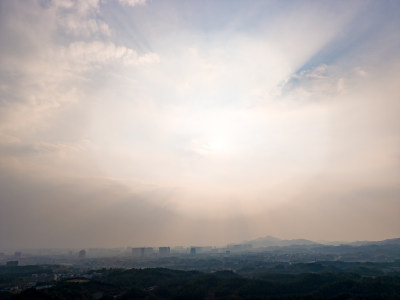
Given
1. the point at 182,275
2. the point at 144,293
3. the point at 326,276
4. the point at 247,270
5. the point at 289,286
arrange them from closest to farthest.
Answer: the point at 144,293 → the point at 289,286 → the point at 326,276 → the point at 182,275 → the point at 247,270

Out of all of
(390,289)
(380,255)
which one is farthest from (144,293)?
(380,255)

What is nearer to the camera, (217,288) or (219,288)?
(219,288)

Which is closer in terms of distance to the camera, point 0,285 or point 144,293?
point 144,293

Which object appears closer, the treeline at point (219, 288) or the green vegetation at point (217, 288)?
the green vegetation at point (217, 288)

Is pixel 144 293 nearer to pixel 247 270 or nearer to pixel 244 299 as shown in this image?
pixel 244 299

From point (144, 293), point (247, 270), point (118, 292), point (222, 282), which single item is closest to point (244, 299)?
point (222, 282)

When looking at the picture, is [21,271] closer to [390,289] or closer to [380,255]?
[390,289]

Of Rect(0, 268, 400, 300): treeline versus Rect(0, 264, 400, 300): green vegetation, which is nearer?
Rect(0, 264, 400, 300): green vegetation

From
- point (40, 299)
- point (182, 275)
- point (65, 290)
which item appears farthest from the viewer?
point (182, 275)
